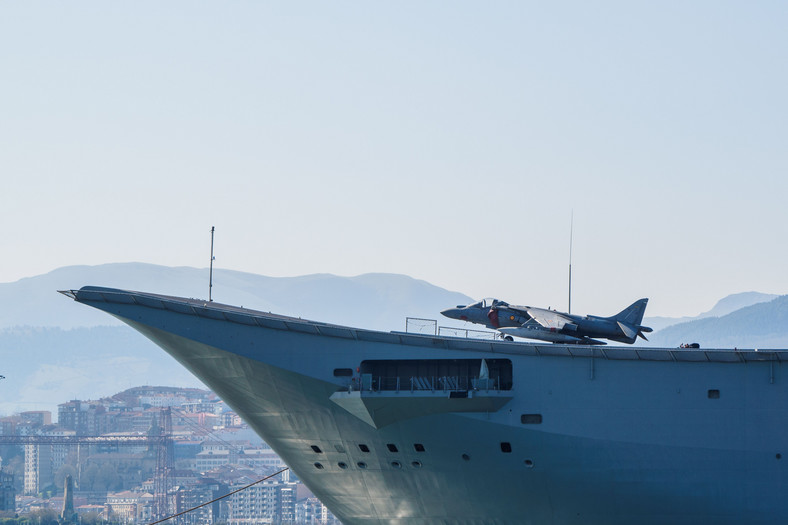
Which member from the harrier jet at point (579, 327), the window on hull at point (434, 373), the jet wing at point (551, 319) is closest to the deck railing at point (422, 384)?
the window on hull at point (434, 373)

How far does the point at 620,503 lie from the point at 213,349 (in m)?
14.3

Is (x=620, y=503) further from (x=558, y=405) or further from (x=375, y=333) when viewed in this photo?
(x=375, y=333)

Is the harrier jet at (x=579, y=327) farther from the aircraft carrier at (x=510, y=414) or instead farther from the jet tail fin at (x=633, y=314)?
the aircraft carrier at (x=510, y=414)

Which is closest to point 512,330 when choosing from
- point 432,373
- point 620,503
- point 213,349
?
point 432,373

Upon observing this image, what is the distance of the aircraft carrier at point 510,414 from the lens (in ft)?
127

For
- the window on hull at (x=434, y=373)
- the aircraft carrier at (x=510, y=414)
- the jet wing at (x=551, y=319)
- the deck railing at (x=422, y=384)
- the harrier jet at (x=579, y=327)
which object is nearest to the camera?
the aircraft carrier at (x=510, y=414)

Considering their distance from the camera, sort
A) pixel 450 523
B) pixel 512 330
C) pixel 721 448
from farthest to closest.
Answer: pixel 512 330 → pixel 450 523 → pixel 721 448

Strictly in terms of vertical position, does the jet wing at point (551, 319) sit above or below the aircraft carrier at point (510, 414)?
above

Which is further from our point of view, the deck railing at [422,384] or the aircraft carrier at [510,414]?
the deck railing at [422,384]

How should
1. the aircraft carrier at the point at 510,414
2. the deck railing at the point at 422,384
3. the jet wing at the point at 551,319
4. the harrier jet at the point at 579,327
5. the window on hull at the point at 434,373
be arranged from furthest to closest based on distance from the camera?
the jet wing at the point at 551,319 < the harrier jet at the point at 579,327 < the window on hull at the point at 434,373 < the deck railing at the point at 422,384 < the aircraft carrier at the point at 510,414

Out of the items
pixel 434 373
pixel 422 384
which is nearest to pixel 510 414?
pixel 434 373

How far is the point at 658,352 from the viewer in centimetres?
3903

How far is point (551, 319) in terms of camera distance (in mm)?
45156

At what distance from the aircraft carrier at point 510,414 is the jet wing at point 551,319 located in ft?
15.7
